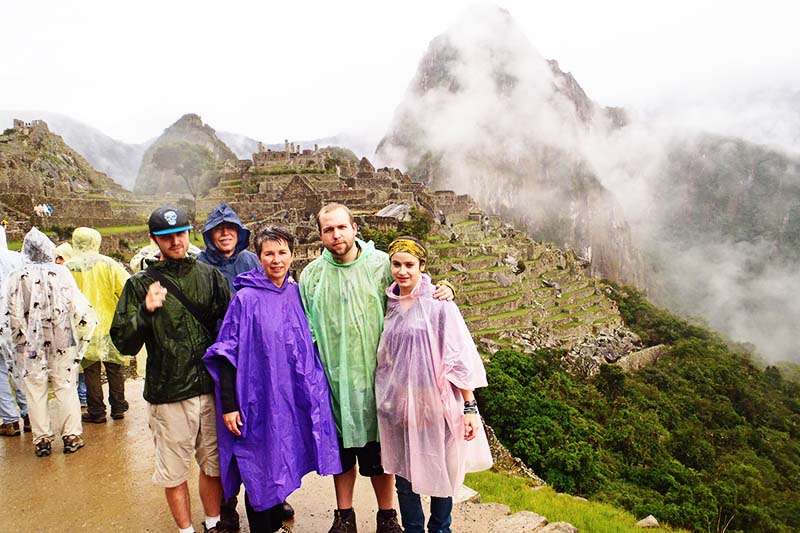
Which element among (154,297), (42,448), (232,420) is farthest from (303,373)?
(42,448)

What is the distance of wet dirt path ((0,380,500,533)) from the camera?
157 inches

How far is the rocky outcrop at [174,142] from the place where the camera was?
50500 mm

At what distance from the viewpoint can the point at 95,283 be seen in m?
5.61

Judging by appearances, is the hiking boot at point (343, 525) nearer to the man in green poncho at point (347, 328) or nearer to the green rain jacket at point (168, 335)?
the man in green poncho at point (347, 328)

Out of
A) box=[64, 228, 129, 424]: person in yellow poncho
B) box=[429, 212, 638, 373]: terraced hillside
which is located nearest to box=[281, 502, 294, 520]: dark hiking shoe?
box=[64, 228, 129, 424]: person in yellow poncho

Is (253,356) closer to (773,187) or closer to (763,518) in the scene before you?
(763,518)

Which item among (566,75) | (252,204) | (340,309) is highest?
(566,75)

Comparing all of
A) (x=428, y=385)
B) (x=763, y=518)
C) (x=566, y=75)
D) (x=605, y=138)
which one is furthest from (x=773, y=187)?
(x=428, y=385)

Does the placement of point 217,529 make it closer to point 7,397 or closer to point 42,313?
point 42,313

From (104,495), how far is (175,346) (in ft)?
7.28

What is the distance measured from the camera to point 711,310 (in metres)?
84.8

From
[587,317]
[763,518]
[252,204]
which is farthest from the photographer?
[587,317]

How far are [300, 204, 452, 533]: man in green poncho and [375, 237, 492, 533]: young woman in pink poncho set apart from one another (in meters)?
0.13

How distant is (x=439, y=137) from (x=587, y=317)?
102 m
